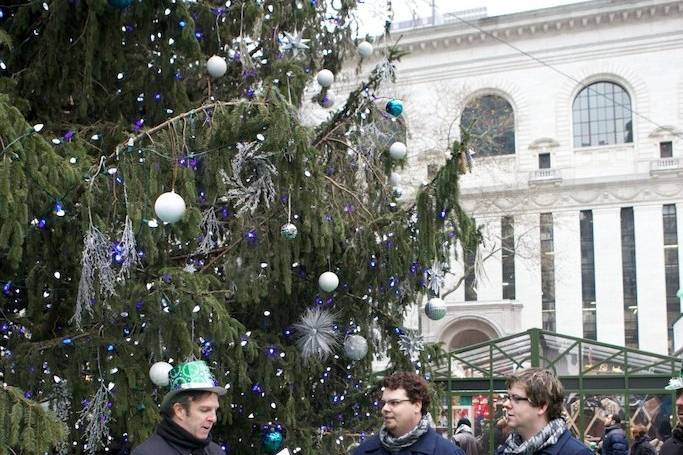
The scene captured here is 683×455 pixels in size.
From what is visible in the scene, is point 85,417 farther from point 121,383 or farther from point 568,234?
point 568,234

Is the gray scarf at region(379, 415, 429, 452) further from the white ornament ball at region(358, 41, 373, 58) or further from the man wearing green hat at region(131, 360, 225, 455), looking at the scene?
the white ornament ball at region(358, 41, 373, 58)

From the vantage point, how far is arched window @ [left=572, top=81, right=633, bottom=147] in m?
42.1

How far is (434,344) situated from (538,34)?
38.0m

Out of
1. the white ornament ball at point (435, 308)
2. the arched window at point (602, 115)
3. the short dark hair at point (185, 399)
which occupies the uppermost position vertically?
the arched window at point (602, 115)

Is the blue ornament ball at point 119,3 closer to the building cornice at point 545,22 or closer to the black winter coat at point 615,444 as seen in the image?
the black winter coat at point 615,444

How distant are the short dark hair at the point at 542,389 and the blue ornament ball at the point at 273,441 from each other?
3734 mm

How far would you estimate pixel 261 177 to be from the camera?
253 inches

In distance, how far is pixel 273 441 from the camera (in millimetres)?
7332

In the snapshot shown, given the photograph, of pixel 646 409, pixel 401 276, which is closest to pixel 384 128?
pixel 401 276

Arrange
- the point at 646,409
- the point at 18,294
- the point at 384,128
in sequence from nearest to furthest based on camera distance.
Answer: the point at 18,294 → the point at 384,128 → the point at 646,409

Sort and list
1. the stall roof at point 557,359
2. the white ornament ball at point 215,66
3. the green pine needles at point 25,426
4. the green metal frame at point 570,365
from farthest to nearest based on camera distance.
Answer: the stall roof at point 557,359, the green metal frame at point 570,365, the white ornament ball at point 215,66, the green pine needles at point 25,426

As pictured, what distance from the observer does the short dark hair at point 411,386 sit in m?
4.33

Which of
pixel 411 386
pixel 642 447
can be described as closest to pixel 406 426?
pixel 411 386

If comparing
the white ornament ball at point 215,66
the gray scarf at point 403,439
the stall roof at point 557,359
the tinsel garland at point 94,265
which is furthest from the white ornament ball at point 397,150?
the stall roof at point 557,359
